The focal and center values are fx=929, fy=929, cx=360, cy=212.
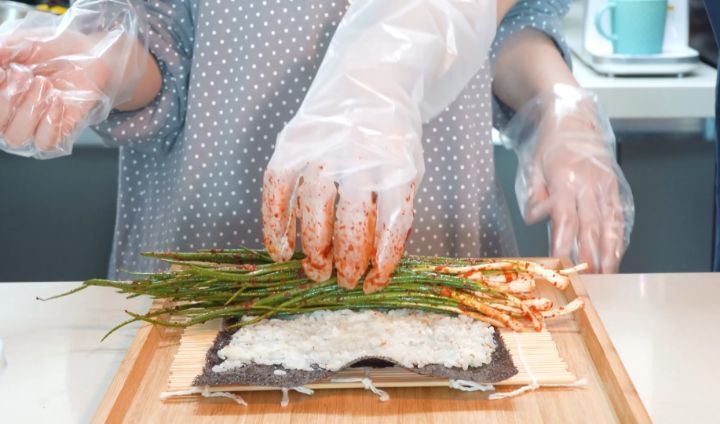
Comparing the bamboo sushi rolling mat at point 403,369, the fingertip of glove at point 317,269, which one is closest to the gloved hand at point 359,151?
the fingertip of glove at point 317,269

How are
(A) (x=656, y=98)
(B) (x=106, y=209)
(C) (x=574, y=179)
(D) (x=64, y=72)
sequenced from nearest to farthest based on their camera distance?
1. (D) (x=64, y=72)
2. (C) (x=574, y=179)
3. (A) (x=656, y=98)
4. (B) (x=106, y=209)

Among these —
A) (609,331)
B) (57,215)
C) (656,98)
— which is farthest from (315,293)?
(57,215)

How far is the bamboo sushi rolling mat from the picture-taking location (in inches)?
36.1

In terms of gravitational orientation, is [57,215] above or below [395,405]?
below

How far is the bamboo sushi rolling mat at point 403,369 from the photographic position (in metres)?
0.92

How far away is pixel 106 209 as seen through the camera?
7.84 ft

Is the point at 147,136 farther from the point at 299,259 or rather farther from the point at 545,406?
the point at 545,406

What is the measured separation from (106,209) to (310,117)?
1.50 metres

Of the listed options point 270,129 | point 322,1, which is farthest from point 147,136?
point 322,1

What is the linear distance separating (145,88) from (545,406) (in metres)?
0.75

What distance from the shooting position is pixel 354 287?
1.05 meters

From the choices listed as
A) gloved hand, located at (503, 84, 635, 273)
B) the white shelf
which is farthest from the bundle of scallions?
the white shelf

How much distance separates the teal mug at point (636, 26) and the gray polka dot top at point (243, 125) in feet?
3.01

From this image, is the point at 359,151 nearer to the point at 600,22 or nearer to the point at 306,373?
the point at 306,373
